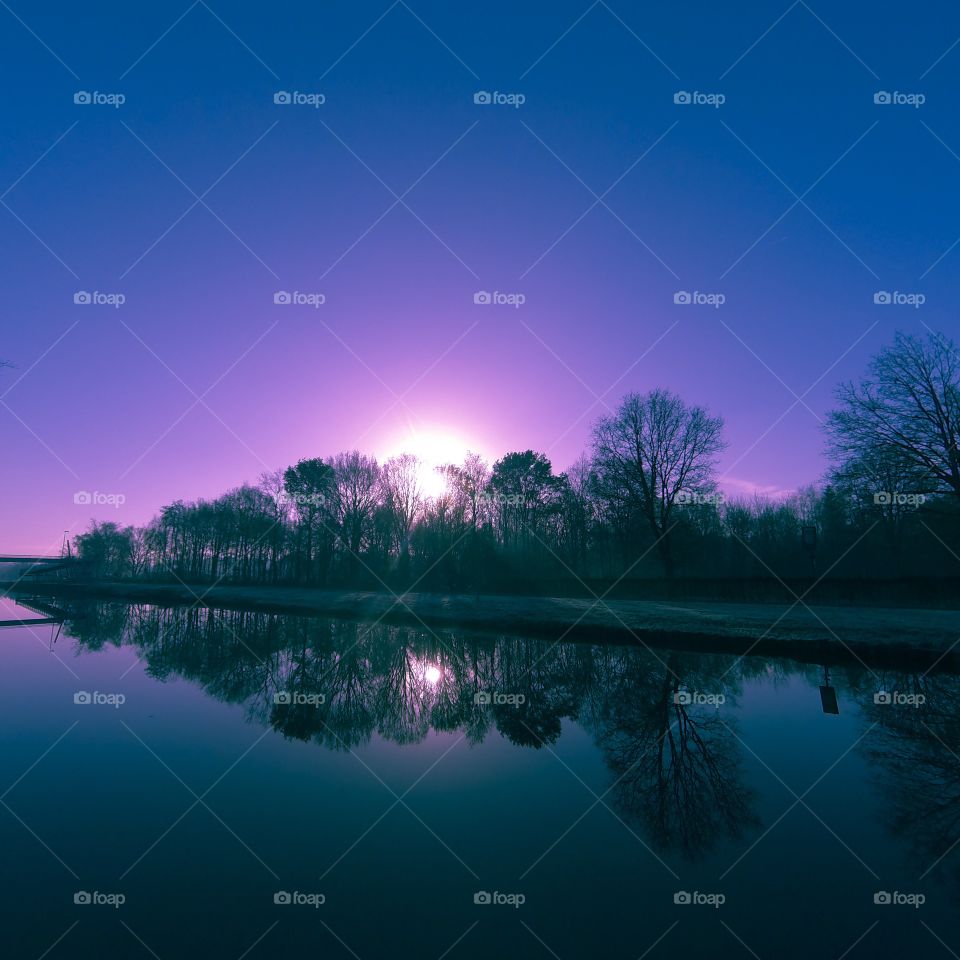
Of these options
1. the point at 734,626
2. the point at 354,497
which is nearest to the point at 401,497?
the point at 354,497

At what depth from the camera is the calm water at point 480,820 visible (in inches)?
164

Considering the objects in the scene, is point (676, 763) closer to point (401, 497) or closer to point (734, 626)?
point (734, 626)

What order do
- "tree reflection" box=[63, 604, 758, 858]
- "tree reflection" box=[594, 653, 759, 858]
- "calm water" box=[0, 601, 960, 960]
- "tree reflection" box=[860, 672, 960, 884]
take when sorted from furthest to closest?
"tree reflection" box=[63, 604, 758, 858] → "tree reflection" box=[594, 653, 759, 858] → "tree reflection" box=[860, 672, 960, 884] → "calm water" box=[0, 601, 960, 960]

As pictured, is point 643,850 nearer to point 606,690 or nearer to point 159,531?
point 606,690

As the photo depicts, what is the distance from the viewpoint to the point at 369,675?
13.6m

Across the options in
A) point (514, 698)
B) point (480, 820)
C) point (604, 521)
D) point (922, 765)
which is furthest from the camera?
point (604, 521)

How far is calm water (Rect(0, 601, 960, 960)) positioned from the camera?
13.6 feet

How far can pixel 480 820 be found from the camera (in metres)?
6.02

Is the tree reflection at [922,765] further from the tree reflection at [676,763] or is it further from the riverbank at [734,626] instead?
the riverbank at [734,626]

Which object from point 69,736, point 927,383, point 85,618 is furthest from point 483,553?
point 69,736

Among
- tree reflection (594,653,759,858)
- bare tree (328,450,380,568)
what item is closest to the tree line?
bare tree (328,450,380,568)

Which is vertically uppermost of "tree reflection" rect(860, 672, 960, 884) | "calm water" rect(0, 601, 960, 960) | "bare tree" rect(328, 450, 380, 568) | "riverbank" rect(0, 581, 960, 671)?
"bare tree" rect(328, 450, 380, 568)

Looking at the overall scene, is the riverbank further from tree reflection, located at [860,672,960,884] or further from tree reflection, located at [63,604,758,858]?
tree reflection, located at [860,672,960,884]

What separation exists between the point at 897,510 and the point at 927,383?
301 inches
